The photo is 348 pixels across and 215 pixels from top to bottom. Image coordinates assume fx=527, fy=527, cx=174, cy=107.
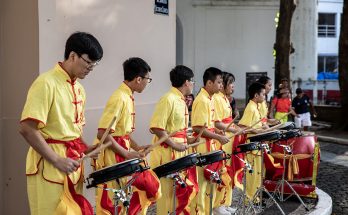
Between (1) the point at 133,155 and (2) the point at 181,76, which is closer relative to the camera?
(1) the point at 133,155

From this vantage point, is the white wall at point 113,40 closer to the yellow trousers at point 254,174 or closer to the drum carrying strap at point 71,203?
the yellow trousers at point 254,174

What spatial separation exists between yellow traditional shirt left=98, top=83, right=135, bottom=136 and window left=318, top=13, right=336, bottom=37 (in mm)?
40723

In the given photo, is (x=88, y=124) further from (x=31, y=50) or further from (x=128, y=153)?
(x=128, y=153)

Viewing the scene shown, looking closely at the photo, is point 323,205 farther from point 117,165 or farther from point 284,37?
point 284,37

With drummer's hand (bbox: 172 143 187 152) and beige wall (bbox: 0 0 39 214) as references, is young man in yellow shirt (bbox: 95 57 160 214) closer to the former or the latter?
drummer's hand (bbox: 172 143 187 152)

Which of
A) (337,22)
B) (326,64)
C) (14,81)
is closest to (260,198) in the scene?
(14,81)

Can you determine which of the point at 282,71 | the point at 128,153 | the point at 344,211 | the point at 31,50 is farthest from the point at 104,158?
the point at 282,71

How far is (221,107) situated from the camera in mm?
6863

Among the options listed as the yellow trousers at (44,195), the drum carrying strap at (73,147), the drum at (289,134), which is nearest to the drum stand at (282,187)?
the drum at (289,134)

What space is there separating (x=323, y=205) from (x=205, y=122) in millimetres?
2416

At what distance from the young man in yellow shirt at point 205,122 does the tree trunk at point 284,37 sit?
442 inches

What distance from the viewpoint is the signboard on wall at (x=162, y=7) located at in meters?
7.75

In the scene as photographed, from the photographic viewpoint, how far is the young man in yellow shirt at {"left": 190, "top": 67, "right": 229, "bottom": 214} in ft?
19.2

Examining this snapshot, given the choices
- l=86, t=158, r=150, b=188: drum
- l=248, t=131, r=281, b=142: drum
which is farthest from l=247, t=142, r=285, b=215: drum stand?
l=86, t=158, r=150, b=188: drum
